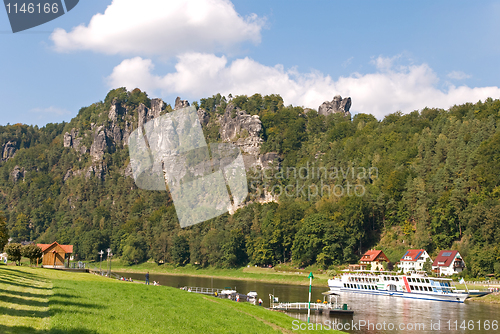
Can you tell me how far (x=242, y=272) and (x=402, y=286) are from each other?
1764 inches

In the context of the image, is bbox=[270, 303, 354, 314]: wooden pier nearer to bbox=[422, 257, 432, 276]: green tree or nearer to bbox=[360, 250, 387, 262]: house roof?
bbox=[422, 257, 432, 276]: green tree

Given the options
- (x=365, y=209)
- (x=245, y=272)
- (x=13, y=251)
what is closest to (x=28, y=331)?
(x=13, y=251)

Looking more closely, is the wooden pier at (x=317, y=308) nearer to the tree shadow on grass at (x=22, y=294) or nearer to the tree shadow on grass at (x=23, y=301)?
the tree shadow on grass at (x=22, y=294)

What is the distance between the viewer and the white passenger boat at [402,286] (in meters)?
60.8

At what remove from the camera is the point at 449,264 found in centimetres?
7850

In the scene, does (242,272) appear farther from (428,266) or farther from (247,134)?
(247,134)

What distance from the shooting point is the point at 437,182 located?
322 feet

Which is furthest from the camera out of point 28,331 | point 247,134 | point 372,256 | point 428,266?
point 247,134

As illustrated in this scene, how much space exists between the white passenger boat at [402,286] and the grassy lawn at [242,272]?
739cm

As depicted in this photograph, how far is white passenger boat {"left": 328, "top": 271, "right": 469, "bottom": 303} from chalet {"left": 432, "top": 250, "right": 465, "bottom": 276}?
11.6m

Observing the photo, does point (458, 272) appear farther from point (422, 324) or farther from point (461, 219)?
point (422, 324)

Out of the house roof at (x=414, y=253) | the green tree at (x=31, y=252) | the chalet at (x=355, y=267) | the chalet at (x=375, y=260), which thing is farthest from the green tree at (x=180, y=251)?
the house roof at (x=414, y=253)

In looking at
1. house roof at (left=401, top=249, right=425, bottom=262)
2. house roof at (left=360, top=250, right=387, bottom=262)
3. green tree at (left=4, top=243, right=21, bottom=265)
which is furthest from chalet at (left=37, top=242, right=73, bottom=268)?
house roof at (left=401, top=249, right=425, bottom=262)

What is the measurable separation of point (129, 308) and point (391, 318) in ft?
98.3
